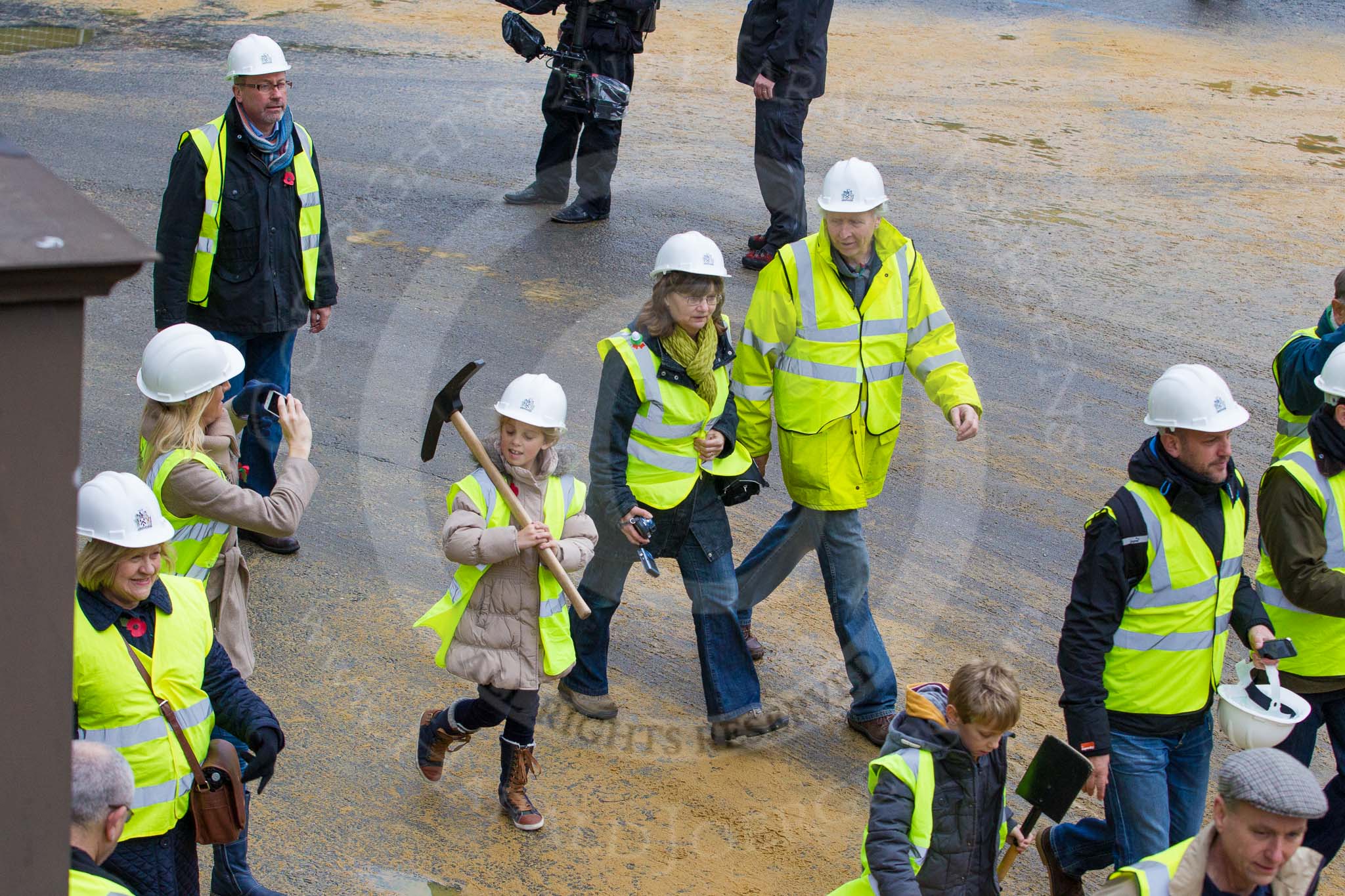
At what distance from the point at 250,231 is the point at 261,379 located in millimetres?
708

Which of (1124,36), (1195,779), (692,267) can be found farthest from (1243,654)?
(1124,36)

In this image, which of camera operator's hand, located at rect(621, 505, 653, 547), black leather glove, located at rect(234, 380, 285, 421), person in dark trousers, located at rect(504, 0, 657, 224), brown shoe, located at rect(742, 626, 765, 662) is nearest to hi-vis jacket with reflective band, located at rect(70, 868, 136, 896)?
black leather glove, located at rect(234, 380, 285, 421)

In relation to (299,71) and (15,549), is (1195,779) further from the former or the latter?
(299,71)

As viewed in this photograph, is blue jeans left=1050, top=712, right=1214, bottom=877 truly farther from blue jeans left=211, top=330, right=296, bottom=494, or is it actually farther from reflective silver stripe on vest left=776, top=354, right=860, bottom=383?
blue jeans left=211, top=330, right=296, bottom=494

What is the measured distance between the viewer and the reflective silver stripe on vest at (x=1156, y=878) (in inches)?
131

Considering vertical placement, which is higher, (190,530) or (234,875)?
(190,530)

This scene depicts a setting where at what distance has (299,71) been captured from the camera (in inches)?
539

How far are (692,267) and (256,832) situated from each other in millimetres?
2497

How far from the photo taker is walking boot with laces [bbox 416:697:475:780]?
4.86 m

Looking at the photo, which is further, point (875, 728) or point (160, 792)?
point (875, 728)

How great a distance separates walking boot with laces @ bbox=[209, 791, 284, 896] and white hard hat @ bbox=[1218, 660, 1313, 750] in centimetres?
299

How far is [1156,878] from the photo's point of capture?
336 cm

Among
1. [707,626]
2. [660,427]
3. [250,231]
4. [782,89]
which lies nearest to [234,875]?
[707,626]

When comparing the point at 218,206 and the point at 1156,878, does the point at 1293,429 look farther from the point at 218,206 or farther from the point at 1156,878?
the point at 218,206
